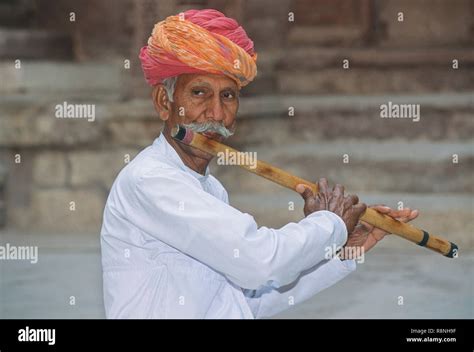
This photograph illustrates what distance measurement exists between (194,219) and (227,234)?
3.0 inches

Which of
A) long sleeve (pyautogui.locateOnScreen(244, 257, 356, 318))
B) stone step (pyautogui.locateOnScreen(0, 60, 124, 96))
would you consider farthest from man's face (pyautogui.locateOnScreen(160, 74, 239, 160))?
stone step (pyautogui.locateOnScreen(0, 60, 124, 96))

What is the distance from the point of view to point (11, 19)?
9797 mm

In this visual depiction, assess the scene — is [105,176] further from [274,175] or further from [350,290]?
[274,175]

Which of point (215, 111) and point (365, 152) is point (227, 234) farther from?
point (365, 152)

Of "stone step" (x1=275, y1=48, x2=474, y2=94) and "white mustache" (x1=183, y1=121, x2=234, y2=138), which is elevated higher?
"white mustache" (x1=183, y1=121, x2=234, y2=138)

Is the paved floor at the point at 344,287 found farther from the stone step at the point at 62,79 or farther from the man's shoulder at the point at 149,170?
the man's shoulder at the point at 149,170

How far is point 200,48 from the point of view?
231 centimetres

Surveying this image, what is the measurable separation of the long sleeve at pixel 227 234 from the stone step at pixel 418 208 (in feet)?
16.6

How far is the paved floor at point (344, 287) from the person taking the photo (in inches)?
231

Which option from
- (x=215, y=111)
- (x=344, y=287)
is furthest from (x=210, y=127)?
(x=344, y=287)

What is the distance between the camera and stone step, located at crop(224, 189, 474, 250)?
23.7 ft

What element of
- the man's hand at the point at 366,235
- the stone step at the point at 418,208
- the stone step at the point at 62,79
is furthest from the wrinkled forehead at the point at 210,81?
the stone step at the point at 62,79

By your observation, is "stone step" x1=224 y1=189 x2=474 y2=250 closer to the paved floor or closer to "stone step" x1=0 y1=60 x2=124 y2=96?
the paved floor

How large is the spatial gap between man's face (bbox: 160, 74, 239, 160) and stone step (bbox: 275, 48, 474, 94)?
636 cm
